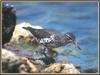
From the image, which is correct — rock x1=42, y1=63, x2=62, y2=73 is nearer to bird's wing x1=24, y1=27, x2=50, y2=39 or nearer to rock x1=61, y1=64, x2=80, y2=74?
rock x1=61, y1=64, x2=80, y2=74

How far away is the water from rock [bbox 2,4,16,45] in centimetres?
6

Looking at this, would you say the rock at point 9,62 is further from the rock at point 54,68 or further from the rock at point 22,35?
the rock at point 54,68

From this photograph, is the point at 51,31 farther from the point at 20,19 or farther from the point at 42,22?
the point at 20,19

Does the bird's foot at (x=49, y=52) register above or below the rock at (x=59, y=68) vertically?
above

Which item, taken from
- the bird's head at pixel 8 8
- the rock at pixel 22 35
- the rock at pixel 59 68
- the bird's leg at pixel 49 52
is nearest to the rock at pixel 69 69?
the rock at pixel 59 68

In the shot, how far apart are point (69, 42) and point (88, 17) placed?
360mm

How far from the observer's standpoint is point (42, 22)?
272 centimetres

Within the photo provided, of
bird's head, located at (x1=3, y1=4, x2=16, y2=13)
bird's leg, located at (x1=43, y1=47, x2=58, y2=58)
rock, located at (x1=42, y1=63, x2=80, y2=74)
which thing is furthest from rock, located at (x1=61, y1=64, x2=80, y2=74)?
bird's head, located at (x1=3, y1=4, x2=16, y2=13)

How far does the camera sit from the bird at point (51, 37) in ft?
8.90

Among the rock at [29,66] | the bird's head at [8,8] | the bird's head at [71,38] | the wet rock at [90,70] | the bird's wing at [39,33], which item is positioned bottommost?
the wet rock at [90,70]

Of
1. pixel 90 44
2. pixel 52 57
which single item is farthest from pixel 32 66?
pixel 90 44

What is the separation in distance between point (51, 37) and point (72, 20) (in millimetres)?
311

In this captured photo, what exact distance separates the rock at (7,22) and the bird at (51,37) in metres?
0.18

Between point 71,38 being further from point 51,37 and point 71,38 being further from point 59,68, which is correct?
point 59,68
